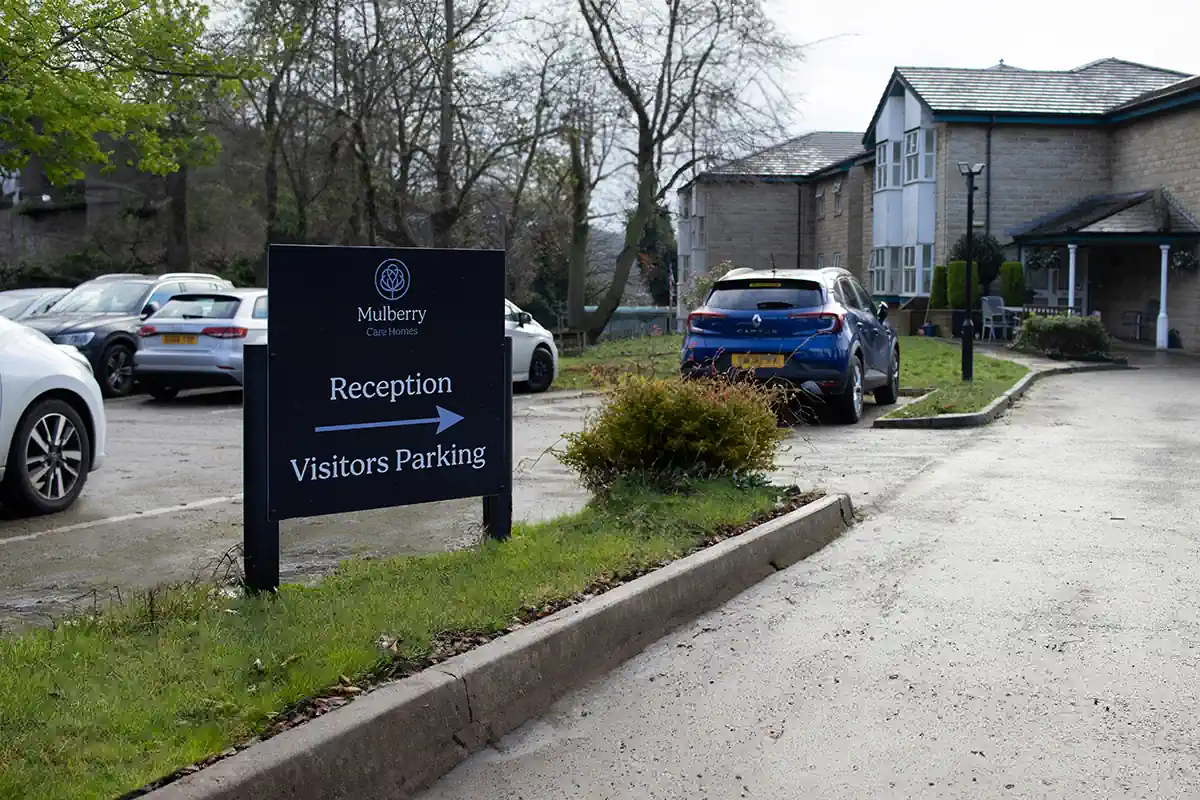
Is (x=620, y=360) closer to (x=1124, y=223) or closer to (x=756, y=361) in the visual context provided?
(x=756, y=361)

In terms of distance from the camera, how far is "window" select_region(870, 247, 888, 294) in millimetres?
41000

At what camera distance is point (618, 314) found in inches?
2363

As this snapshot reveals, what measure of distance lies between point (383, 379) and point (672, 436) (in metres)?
2.96

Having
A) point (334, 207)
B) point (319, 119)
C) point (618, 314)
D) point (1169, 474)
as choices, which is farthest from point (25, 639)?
point (618, 314)

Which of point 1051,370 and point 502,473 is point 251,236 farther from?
point 502,473

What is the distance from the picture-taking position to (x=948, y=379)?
20.1 meters

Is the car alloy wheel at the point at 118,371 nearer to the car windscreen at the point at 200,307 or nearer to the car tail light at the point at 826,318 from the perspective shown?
the car windscreen at the point at 200,307

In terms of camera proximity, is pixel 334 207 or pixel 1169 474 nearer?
pixel 1169 474

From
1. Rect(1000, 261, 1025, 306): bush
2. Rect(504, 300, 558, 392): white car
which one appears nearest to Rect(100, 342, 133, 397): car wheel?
Rect(504, 300, 558, 392): white car

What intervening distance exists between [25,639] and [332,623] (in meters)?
1.16

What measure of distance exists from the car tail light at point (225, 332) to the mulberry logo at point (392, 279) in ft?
37.1

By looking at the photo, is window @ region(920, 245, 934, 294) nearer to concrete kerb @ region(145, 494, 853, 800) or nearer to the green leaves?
the green leaves

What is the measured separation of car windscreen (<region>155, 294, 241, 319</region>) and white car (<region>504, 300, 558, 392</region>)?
3860mm

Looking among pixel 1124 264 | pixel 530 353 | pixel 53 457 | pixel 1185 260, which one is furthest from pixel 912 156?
pixel 53 457
